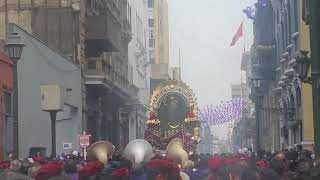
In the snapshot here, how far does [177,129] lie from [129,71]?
84.6 feet

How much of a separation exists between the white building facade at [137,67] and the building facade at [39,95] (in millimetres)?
20552

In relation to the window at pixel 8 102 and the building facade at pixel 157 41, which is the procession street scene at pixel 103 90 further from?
the building facade at pixel 157 41

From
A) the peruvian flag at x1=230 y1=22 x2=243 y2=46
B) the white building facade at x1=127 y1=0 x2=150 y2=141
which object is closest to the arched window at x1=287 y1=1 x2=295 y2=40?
the peruvian flag at x1=230 y1=22 x2=243 y2=46

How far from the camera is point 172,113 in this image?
122ft

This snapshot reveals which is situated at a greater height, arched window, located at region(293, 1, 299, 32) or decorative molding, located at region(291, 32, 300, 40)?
arched window, located at region(293, 1, 299, 32)

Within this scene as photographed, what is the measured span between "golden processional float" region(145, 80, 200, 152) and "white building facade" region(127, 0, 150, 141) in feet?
67.1

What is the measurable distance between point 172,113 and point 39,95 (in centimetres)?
835

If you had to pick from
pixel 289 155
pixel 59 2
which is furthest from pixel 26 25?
pixel 289 155

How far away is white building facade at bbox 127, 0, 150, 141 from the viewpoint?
64.0m

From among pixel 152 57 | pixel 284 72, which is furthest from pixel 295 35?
pixel 152 57

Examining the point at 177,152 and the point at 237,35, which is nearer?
the point at 177,152

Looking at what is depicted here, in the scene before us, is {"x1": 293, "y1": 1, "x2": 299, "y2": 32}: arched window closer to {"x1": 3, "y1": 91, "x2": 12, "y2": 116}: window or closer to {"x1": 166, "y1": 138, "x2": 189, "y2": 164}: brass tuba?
{"x1": 3, "y1": 91, "x2": 12, "y2": 116}: window

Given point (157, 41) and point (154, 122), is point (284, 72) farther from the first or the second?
point (157, 41)

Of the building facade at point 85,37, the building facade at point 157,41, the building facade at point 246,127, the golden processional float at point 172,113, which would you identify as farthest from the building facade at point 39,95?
the building facade at point 157,41
